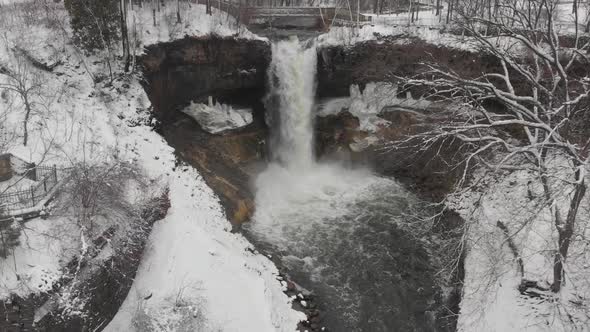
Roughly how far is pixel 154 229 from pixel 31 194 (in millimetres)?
4125

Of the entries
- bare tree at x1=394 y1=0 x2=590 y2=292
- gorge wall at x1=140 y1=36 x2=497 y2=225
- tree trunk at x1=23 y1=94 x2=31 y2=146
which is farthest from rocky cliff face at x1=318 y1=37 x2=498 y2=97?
tree trunk at x1=23 y1=94 x2=31 y2=146

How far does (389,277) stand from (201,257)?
6.43 metres

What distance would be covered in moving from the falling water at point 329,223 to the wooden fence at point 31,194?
7.64 meters

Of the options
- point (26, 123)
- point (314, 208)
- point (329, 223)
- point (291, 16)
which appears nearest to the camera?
point (26, 123)

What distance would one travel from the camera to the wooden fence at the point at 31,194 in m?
11.8

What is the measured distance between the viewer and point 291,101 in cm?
2430

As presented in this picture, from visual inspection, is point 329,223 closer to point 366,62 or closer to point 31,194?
point 366,62

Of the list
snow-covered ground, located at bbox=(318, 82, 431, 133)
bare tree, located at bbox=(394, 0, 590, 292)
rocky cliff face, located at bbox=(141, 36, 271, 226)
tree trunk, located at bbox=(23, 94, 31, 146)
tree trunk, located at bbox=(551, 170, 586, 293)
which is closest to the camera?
tree trunk, located at bbox=(551, 170, 586, 293)

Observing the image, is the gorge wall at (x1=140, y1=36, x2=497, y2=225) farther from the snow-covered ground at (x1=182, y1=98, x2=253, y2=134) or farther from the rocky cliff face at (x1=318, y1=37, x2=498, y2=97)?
the snow-covered ground at (x1=182, y1=98, x2=253, y2=134)

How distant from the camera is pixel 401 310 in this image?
1487cm

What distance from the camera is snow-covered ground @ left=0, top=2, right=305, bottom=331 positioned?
12664mm

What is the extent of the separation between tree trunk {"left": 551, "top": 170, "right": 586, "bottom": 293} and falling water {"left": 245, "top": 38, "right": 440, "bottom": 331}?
160 inches

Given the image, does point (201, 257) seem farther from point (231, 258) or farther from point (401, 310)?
point (401, 310)

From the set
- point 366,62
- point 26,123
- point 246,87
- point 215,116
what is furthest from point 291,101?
point 26,123
